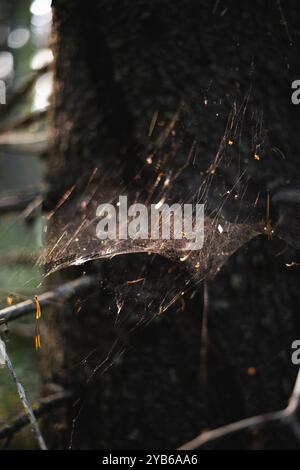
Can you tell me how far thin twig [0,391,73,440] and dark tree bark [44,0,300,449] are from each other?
69 mm

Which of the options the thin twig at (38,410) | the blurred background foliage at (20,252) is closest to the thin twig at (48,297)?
the blurred background foliage at (20,252)

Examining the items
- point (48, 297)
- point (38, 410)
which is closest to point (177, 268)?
point (48, 297)

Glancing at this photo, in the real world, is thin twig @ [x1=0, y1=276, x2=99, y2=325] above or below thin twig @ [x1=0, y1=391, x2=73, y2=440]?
above

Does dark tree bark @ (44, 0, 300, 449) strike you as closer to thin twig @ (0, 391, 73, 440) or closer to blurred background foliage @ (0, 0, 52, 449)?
thin twig @ (0, 391, 73, 440)

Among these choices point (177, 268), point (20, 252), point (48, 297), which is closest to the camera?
point (48, 297)

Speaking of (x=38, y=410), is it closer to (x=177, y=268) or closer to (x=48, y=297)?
(x=48, y=297)

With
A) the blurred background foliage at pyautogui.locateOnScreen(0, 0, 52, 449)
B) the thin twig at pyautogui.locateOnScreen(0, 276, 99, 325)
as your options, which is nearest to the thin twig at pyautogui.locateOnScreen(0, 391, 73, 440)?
the blurred background foliage at pyautogui.locateOnScreen(0, 0, 52, 449)

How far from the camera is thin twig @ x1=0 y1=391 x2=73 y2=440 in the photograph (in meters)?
1.64

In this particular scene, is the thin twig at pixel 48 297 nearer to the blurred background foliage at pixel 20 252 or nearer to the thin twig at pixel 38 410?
the blurred background foliage at pixel 20 252

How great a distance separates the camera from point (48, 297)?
1.63m

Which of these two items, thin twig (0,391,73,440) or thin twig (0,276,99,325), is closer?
thin twig (0,276,99,325)

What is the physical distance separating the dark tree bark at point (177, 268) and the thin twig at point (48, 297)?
64 mm

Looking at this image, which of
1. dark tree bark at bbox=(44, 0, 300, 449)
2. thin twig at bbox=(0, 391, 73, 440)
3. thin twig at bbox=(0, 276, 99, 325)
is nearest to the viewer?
thin twig at bbox=(0, 276, 99, 325)

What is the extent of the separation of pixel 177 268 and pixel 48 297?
1.57ft
